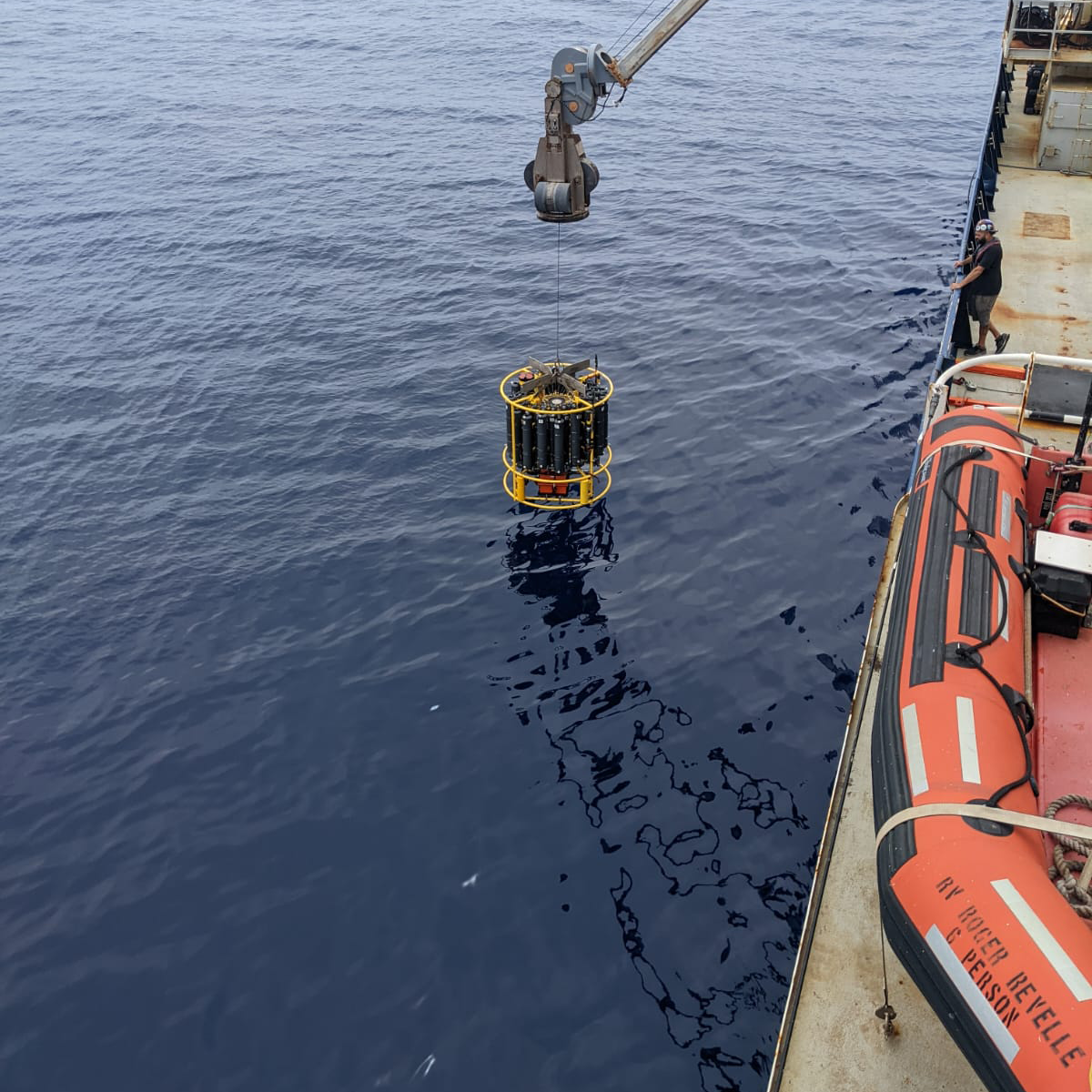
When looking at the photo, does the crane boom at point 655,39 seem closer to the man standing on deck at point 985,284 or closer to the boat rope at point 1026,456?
the man standing on deck at point 985,284

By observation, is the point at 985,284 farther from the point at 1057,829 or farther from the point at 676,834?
the point at 1057,829

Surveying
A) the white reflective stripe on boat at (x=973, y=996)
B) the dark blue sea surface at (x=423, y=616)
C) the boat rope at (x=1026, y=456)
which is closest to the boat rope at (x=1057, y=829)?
the white reflective stripe on boat at (x=973, y=996)

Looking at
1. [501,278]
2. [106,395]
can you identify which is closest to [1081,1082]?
[106,395]

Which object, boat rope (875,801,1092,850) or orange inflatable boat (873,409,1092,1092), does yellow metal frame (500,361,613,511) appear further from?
boat rope (875,801,1092,850)

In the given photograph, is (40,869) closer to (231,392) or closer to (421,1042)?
(421,1042)

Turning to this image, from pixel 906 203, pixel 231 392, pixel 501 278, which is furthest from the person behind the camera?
pixel 906 203

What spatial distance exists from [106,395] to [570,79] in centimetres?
1313

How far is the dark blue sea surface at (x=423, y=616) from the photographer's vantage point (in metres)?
9.88

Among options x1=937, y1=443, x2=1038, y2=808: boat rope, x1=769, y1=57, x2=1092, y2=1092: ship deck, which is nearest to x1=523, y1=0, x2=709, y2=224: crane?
x1=769, y1=57, x2=1092, y2=1092: ship deck

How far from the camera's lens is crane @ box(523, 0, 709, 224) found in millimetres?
13852

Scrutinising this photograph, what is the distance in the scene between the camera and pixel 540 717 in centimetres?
1307

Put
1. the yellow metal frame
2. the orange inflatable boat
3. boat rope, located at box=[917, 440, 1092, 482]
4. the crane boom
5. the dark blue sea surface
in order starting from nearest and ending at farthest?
the orange inflatable boat → the dark blue sea surface → boat rope, located at box=[917, 440, 1092, 482] → the crane boom → the yellow metal frame

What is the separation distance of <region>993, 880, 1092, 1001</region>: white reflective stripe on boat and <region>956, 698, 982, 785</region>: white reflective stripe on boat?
922mm

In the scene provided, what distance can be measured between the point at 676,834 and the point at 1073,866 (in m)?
4.76
